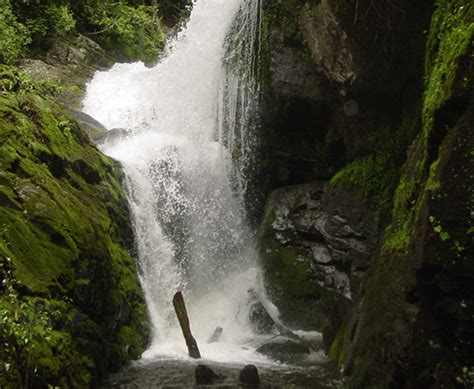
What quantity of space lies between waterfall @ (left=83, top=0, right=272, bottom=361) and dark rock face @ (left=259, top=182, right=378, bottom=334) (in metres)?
0.71

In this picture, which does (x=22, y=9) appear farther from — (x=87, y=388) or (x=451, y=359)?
(x=451, y=359)

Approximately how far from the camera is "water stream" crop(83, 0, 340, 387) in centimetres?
938

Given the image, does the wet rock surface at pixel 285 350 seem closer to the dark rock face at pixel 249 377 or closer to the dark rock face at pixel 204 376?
the dark rock face at pixel 249 377

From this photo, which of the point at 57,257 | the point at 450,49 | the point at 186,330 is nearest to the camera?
the point at 450,49

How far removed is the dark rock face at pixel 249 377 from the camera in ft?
20.1

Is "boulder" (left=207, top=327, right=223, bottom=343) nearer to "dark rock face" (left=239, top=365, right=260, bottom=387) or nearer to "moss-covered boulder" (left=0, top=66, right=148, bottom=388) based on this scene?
"moss-covered boulder" (left=0, top=66, right=148, bottom=388)

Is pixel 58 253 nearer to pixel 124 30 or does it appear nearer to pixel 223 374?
pixel 223 374

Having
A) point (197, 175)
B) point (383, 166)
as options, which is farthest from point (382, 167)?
point (197, 175)

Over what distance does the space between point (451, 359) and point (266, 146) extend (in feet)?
27.6

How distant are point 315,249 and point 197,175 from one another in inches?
151

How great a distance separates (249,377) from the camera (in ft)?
20.2

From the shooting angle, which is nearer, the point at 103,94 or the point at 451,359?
the point at 451,359

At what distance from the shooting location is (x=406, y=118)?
1028 centimetres

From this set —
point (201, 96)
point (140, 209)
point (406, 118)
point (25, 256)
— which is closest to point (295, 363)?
point (25, 256)
